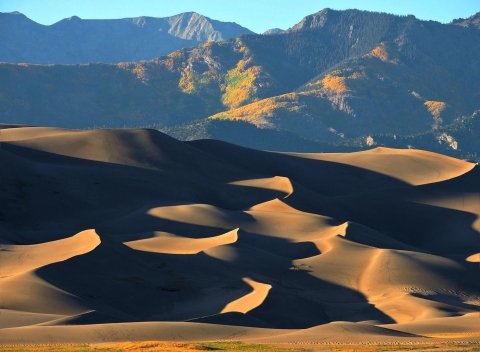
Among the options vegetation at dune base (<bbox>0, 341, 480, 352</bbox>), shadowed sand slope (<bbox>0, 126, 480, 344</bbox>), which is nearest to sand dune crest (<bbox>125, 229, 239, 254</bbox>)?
shadowed sand slope (<bbox>0, 126, 480, 344</bbox>)

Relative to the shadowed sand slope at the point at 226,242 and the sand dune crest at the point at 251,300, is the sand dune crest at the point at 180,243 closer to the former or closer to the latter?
the shadowed sand slope at the point at 226,242

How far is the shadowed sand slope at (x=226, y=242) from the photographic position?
43.2 meters

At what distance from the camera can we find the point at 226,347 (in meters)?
33.7

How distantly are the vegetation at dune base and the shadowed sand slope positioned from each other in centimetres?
136

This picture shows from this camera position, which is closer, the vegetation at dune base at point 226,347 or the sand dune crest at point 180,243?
the vegetation at dune base at point 226,347

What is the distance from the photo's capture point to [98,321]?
134 ft

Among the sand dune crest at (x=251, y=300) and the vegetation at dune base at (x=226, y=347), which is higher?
the vegetation at dune base at (x=226, y=347)

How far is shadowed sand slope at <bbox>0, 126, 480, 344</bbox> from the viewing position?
142 ft

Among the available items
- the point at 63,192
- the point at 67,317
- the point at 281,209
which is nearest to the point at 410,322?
the point at 67,317

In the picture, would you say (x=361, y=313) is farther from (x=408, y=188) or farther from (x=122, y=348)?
(x=408, y=188)

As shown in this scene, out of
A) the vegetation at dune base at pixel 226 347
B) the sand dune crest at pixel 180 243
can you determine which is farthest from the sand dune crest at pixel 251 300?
the vegetation at dune base at pixel 226 347

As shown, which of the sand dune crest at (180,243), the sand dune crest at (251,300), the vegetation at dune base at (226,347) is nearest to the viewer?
the vegetation at dune base at (226,347)

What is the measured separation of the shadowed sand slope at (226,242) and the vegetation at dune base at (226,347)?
4.45 ft

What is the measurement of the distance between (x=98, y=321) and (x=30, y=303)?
386 cm
